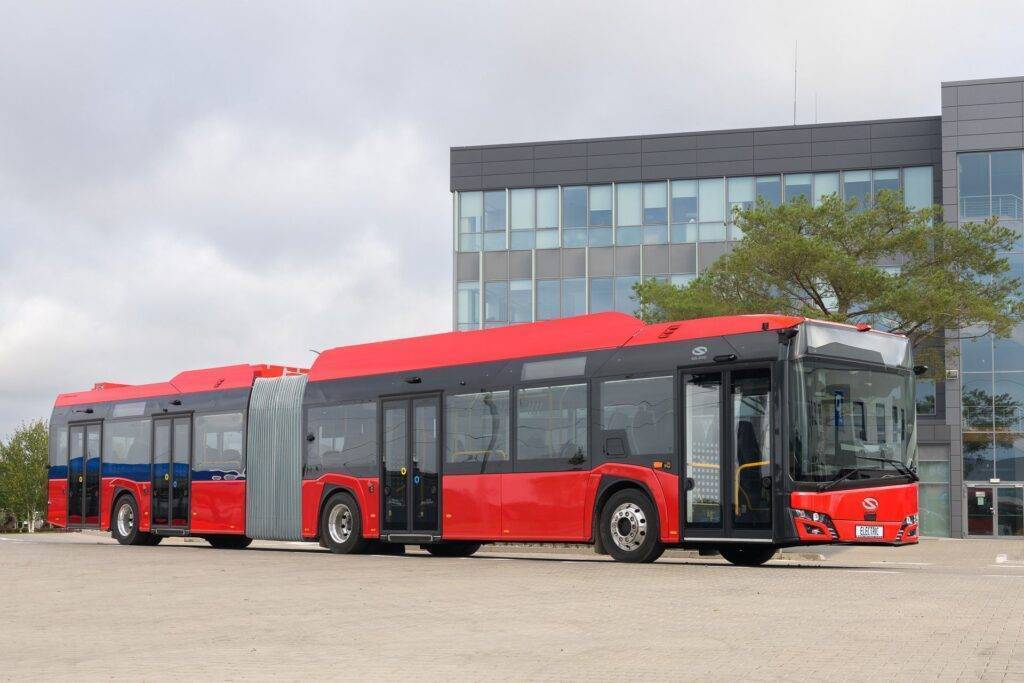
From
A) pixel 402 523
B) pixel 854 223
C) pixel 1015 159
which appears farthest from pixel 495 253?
pixel 402 523

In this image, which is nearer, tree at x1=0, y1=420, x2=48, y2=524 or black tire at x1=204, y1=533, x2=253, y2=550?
black tire at x1=204, y1=533, x2=253, y2=550

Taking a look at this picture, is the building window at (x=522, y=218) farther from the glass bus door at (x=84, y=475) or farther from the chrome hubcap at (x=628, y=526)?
the chrome hubcap at (x=628, y=526)

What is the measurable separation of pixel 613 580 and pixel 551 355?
5.35 metres

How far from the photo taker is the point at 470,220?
5684 cm

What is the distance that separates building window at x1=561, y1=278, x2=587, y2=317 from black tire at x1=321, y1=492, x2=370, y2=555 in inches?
1258

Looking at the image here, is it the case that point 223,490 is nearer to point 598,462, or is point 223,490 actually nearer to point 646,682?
point 598,462

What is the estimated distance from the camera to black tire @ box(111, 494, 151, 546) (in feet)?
92.1

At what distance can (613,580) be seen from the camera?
15039 mm

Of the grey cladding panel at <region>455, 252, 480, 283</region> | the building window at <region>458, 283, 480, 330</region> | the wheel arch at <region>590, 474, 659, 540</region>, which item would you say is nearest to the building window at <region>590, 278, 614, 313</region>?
the building window at <region>458, 283, 480, 330</region>

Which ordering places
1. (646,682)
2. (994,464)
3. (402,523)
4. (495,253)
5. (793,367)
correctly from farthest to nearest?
(495,253) → (994,464) → (402,523) → (793,367) → (646,682)

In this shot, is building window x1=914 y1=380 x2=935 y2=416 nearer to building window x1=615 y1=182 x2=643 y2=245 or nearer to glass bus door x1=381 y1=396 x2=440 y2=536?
building window x1=615 y1=182 x2=643 y2=245

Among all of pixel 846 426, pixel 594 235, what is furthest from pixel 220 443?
pixel 594 235

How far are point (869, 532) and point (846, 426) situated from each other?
1335 millimetres

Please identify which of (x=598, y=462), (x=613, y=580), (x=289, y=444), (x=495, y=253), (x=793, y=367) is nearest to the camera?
(x=613, y=580)
